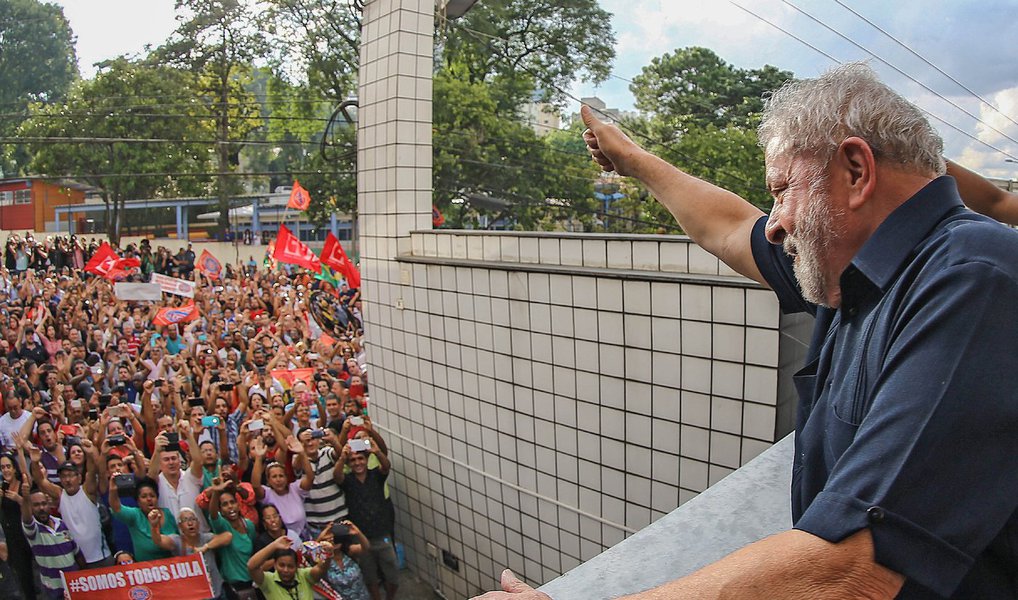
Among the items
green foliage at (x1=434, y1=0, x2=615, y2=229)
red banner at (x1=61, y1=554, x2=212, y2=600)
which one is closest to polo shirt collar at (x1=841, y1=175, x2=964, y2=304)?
red banner at (x1=61, y1=554, x2=212, y2=600)

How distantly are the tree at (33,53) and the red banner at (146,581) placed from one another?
34.4 meters

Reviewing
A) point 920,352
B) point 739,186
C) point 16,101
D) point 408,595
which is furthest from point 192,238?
point 920,352

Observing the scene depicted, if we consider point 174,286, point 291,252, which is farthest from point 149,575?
point 174,286

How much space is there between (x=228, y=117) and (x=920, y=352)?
26575 mm

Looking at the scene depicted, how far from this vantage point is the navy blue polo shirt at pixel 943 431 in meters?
0.64

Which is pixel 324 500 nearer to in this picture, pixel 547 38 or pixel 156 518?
pixel 156 518

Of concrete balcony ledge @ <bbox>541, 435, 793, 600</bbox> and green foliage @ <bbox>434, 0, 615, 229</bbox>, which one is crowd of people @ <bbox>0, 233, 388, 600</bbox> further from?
green foliage @ <bbox>434, 0, 615, 229</bbox>

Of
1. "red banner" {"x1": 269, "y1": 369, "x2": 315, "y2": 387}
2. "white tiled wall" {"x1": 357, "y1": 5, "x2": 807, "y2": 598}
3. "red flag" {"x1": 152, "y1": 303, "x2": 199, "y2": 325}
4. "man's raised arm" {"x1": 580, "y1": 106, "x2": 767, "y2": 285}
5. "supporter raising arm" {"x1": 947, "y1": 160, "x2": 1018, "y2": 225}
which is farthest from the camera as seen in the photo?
"red flag" {"x1": 152, "y1": 303, "x2": 199, "y2": 325}

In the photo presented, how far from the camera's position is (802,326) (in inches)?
137

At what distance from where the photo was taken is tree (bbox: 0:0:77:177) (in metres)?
33.6

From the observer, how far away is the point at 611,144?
1703 mm

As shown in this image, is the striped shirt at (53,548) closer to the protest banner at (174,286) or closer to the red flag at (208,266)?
the protest banner at (174,286)

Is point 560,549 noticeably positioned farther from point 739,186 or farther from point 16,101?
point 16,101

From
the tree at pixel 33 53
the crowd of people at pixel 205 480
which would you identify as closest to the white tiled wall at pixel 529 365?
the crowd of people at pixel 205 480
